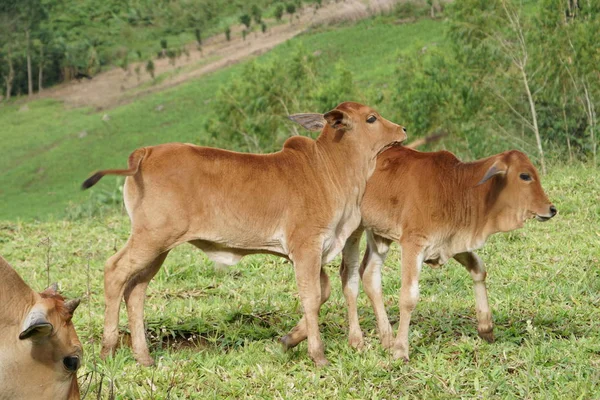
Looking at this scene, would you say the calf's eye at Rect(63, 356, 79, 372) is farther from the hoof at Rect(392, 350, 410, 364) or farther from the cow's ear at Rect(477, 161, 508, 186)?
the cow's ear at Rect(477, 161, 508, 186)

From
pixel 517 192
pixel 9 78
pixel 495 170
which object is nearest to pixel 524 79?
pixel 517 192

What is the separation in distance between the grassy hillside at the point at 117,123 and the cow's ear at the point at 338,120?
84.2ft

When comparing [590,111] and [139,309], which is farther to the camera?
[590,111]

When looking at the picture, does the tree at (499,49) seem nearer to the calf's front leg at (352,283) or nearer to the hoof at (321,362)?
the calf's front leg at (352,283)

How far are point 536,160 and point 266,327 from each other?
7.91 metres

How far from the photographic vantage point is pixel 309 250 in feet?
17.0

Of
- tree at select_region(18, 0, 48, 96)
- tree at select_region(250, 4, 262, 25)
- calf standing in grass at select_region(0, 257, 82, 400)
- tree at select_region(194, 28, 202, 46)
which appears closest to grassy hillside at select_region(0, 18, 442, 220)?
tree at select_region(18, 0, 48, 96)

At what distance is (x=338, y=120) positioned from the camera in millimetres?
5426

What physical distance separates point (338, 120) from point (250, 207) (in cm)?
78

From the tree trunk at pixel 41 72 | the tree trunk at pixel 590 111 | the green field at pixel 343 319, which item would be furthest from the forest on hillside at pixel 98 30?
the green field at pixel 343 319

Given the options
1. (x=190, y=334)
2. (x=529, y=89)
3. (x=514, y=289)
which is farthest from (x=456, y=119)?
(x=190, y=334)

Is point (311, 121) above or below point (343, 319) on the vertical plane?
above

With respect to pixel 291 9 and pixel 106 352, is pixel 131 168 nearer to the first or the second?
pixel 106 352

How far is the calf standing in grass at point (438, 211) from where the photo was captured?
5.47m
